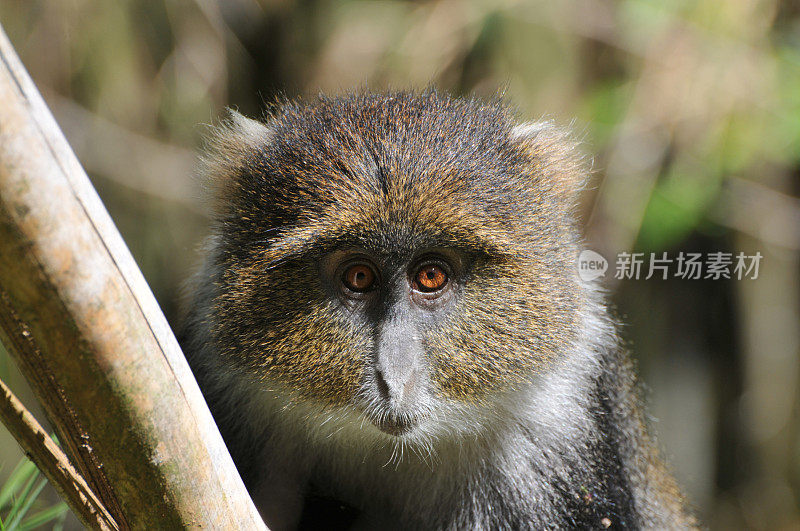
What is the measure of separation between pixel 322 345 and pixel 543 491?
49.0 inches

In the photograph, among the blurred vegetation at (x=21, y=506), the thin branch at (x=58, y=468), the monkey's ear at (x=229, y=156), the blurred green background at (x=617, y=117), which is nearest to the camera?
the thin branch at (x=58, y=468)

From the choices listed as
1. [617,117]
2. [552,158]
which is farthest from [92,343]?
[617,117]

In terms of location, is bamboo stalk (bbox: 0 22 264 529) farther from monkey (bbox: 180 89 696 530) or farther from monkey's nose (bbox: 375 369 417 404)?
monkey (bbox: 180 89 696 530)

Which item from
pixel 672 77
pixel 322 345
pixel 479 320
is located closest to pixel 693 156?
pixel 672 77

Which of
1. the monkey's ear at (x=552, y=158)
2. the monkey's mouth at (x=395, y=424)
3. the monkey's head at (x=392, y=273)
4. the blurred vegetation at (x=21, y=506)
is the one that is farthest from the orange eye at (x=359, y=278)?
the blurred vegetation at (x=21, y=506)

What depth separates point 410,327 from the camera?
10.1 ft

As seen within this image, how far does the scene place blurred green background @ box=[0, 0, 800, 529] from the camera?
627cm

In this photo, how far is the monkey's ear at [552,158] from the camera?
360cm

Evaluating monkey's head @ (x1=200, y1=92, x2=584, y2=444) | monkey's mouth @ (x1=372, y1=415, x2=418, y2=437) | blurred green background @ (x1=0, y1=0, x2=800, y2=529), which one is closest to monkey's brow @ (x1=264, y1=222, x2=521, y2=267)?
monkey's head @ (x1=200, y1=92, x2=584, y2=444)

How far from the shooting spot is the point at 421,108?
3621 mm

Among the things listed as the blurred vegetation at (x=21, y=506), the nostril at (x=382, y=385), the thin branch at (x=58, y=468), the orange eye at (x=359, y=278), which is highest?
the orange eye at (x=359, y=278)

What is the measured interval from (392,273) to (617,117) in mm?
3913

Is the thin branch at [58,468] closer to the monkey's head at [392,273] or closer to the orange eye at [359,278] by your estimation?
the monkey's head at [392,273]

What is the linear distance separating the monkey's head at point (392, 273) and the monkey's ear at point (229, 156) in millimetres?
118
